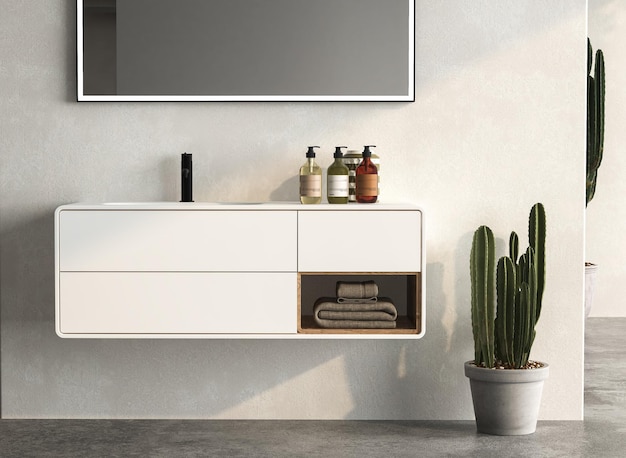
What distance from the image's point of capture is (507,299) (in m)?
3.04

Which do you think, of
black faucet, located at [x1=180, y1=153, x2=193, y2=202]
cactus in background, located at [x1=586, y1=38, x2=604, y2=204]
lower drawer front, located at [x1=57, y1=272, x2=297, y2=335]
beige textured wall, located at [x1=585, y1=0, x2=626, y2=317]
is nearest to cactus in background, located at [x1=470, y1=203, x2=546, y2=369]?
lower drawer front, located at [x1=57, y1=272, x2=297, y2=335]

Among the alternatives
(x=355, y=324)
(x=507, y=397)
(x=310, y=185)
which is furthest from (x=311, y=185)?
(x=507, y=397)

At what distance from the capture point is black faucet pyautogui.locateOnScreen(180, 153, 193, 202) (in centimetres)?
322

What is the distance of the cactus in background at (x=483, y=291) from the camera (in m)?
3.03

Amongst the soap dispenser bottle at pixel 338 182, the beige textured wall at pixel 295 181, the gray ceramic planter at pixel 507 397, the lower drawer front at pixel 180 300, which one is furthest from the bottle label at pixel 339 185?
the gray ceramic planter at pixel 507 397

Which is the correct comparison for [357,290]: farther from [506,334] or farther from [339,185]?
[506,334]

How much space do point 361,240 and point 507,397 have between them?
78 centimetres

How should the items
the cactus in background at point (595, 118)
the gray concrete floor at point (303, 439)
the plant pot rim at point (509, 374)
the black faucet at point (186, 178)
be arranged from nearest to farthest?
1. the gray concrete floor at point (303, 439)
2. the plant pot rim at point (509, 374)
3. the black faucet at point (186, 178)
4. the cactus in background at point (595, 118)

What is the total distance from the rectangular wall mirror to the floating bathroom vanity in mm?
554

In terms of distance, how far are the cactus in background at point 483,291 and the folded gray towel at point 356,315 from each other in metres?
0.31

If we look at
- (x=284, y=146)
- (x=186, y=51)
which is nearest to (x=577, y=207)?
A: (x=284, y=146)

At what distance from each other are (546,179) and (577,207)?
17 centimetres

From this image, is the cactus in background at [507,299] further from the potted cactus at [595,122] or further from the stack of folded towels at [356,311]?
the potted cactus at [595,122]

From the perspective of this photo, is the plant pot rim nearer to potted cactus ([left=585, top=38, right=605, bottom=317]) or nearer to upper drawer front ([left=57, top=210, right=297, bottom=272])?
upper drawer front ([left=57, top=210, right=297, bottom=272])
